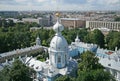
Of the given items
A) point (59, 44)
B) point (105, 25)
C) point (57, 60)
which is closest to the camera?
point (59, 44)

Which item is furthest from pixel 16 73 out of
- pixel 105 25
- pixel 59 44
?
pixel 105 25

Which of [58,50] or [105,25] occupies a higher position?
[58,50]

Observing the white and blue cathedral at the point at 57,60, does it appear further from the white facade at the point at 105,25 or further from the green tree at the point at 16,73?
the white facade at the point at 105,25

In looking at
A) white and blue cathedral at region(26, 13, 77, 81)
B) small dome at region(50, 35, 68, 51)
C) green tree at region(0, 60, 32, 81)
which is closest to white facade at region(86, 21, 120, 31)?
white and blue cathedral at region(26, 13, 77, 81)

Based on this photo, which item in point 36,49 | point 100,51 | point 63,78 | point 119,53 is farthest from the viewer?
point 36,49

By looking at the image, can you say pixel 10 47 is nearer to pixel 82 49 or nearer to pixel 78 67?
pixel 82 49

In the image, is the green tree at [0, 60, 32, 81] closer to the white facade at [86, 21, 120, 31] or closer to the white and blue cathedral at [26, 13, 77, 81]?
the white and blue cathedral at [26, 13, 77, 81]

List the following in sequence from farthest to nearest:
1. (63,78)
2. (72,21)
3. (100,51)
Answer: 1. (72,21)
2. (100,51)
3. (63,78)

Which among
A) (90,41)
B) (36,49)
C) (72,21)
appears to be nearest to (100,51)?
(90,41)

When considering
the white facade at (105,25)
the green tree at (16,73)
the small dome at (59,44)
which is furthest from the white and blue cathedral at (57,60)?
the white facade at (105,25)

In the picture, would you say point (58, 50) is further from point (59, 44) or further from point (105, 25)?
point (105, 25)

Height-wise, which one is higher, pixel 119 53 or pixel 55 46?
pixel 55 46
